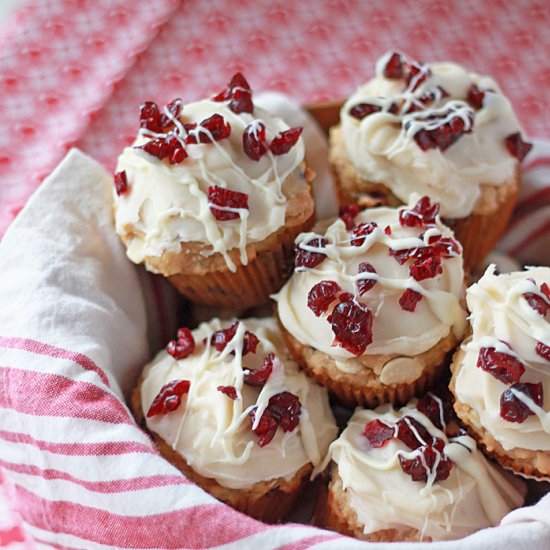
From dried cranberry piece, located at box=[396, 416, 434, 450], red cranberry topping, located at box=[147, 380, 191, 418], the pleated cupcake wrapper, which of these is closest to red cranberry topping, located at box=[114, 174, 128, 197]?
the pleated cupcake wrapper

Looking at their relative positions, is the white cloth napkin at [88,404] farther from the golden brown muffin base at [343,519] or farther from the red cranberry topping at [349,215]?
the red cranberry topping at [349,215]

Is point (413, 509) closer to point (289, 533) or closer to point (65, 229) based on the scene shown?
point (289, 533)

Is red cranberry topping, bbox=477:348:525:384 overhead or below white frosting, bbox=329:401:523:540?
overhead

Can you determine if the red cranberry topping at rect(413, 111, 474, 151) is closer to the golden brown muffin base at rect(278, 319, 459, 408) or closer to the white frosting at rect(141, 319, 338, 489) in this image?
the golden brown muffin base at rect(278, 319, 459, 408)

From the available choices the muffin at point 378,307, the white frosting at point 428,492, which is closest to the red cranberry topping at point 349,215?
the muffin at point 378,307

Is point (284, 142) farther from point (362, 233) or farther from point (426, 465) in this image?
point (426, 465)

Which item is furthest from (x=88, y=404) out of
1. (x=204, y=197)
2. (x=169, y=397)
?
(x=204, y=197)

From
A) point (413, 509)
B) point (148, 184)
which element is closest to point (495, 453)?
point (413, 509)

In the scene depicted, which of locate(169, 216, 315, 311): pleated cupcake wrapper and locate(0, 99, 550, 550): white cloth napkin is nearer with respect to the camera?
locate(0, 99, 550, 550): white cloth napkin
